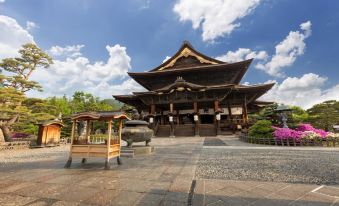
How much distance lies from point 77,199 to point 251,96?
2128cm

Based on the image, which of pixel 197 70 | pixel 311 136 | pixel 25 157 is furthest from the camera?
pixel 197 70

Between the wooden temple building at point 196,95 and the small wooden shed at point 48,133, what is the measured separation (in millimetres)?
8769

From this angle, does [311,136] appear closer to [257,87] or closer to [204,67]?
[257,87]

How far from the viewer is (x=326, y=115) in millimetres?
25750

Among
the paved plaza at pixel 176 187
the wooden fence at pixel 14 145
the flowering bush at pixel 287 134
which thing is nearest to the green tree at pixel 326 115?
the flowering bush at pixel 287 134

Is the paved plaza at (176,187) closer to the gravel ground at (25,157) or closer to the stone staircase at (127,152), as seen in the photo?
the gravel ground at (25,157)

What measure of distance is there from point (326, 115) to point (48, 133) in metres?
34.5

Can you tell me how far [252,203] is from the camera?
2709 millimetres

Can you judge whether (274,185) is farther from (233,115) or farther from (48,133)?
(233,115)

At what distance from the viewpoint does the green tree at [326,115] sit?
25.5 metres

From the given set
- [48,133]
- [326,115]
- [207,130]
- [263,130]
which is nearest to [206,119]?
[207,130]

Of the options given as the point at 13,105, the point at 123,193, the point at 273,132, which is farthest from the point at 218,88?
the point at 13,105

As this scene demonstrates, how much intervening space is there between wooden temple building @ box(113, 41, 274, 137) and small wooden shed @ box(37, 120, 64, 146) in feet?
28.8

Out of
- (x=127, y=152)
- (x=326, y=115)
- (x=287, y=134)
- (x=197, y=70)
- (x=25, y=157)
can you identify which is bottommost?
(x=25, y=157)
